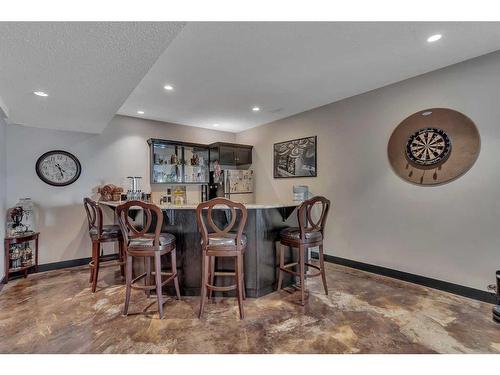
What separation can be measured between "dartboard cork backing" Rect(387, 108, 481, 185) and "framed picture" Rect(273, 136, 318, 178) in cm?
129

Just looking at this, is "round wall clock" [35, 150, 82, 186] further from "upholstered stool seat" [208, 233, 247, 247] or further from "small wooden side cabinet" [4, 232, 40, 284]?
"upholstered stool seat" [208, 233, 247, 247]

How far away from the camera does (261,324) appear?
2191 millimetres

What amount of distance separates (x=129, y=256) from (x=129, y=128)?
9.91 feet

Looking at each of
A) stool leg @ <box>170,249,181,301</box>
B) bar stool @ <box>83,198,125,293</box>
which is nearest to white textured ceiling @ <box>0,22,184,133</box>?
bar stool @ <box>83,198,125,293</box>

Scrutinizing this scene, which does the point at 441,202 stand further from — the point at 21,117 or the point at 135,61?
the point at 21,117

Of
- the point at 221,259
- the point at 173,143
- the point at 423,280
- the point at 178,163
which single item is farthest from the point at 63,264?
the point at 423,280

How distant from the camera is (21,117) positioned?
3.23 m

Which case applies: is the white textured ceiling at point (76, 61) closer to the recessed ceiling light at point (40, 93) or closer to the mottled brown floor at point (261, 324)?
the recessed ceiling light at point (40, 93)

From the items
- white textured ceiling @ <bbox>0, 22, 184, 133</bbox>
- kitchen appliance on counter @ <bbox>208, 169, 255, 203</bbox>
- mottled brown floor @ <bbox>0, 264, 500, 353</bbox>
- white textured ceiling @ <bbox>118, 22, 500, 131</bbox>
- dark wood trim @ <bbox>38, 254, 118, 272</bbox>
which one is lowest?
mottled brown floor @ <bbox>0, 264, 500, 353</bbox>

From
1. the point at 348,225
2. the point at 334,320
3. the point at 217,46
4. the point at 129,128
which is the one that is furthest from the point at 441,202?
the point at 129,128

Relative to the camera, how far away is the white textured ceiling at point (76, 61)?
1.47 metres

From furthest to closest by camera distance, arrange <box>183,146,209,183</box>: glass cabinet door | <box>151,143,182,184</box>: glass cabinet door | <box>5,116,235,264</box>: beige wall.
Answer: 1. <box>183,146,209,183</box>: glass cabinet door
2. <box>151,143,182,184</box>: glass cabinet door
3. <box>5,116,235,264</box>: beige wall

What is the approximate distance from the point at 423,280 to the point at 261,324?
→ 7.38 ft

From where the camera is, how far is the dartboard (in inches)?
112
